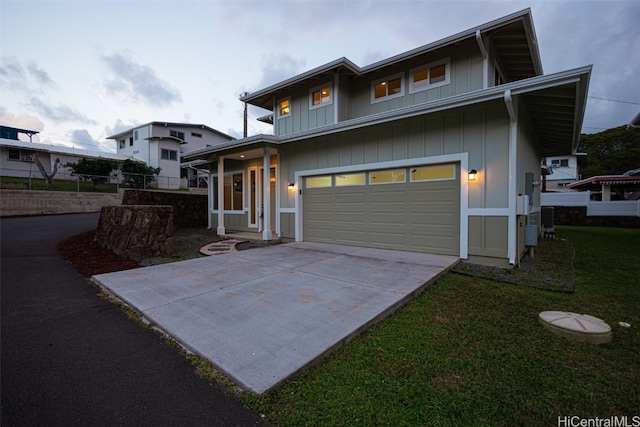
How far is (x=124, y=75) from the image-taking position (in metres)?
20.6

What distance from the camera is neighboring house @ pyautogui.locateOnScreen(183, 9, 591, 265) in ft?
18.5

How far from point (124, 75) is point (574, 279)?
88.3ft

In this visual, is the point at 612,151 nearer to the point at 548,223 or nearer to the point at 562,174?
the point at 562,174

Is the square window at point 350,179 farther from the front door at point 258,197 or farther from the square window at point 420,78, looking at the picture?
the square window at point 420,78

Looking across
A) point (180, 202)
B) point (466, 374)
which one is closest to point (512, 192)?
point (466, 374)

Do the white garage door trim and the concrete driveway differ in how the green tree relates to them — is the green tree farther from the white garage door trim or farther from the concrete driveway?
the concrete driveway

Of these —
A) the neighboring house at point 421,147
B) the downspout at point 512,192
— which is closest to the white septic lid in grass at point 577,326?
the downspout at point 512,192

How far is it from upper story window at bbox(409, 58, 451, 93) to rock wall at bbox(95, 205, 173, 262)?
24.8 feet

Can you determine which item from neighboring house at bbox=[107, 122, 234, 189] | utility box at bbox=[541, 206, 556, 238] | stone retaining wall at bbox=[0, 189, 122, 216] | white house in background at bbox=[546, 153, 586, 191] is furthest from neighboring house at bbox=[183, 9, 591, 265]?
white house in background at bbox=[546, 153, 586, 191]

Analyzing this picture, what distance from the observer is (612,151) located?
3072cm

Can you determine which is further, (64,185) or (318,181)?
(64,185)

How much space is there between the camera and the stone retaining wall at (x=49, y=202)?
43.8ft

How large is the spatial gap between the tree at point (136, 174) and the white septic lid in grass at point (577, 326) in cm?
2138

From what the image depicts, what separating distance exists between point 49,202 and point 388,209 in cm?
1766
